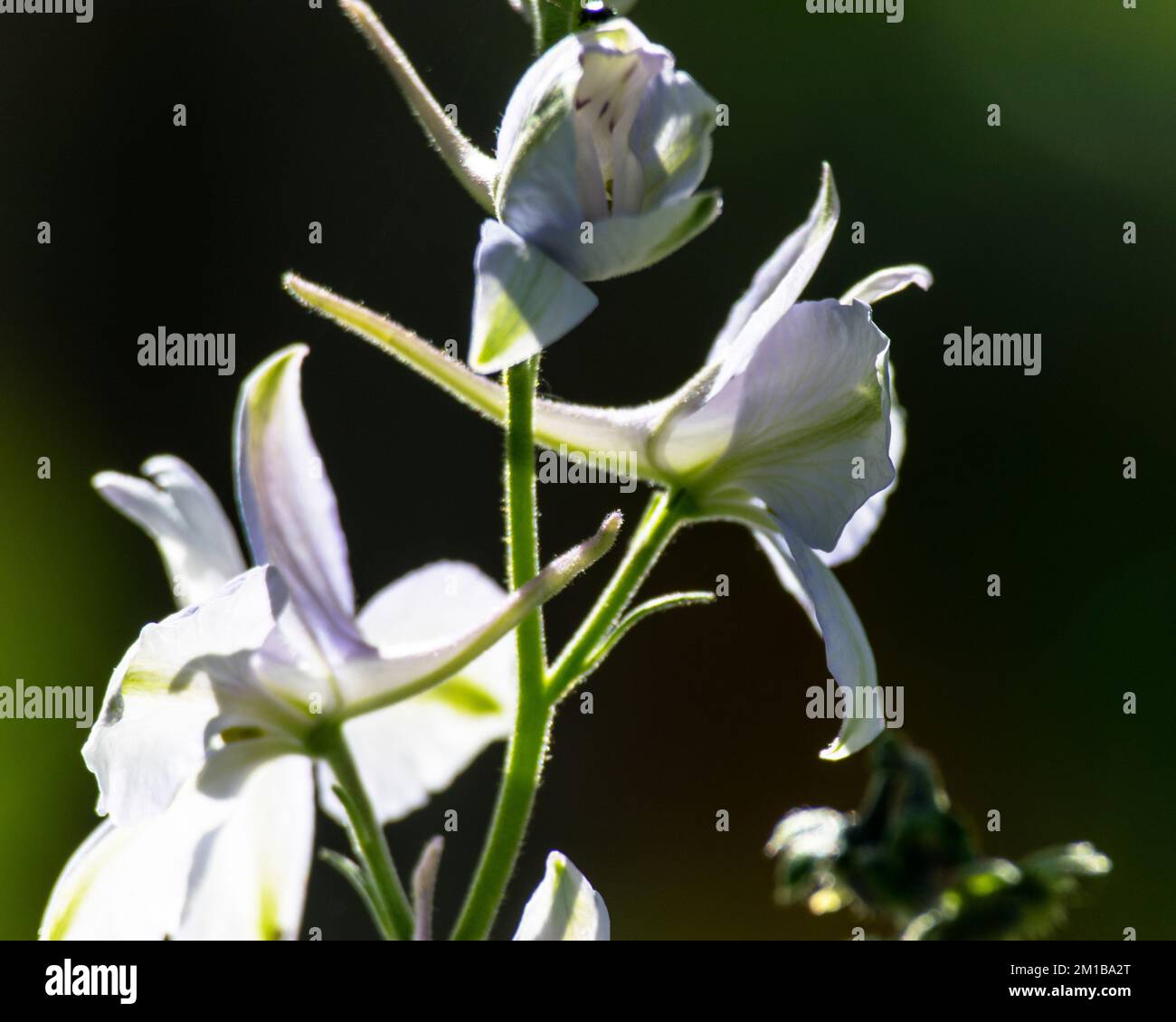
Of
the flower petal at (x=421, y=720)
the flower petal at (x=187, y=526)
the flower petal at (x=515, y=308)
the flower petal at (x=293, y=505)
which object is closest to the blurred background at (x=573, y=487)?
the flower petal at (x=421, y=720)

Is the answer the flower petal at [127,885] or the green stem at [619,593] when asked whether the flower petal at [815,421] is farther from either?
the flower petal at [127,885]

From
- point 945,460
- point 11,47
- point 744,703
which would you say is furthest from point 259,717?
point 11,47

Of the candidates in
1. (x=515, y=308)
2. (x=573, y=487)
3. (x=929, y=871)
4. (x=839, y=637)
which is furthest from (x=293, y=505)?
(x=573, y=487)

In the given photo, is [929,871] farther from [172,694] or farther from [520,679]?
[172,694]

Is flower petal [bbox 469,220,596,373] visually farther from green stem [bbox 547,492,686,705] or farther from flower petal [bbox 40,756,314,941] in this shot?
flower petal [bbox 40,756,314,941]

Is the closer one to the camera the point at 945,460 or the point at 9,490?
the point at 9,490

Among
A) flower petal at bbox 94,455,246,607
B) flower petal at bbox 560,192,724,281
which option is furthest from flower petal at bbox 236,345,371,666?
flower petal at bbox 560,192,724,281

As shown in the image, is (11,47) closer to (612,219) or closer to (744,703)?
(744,703)
